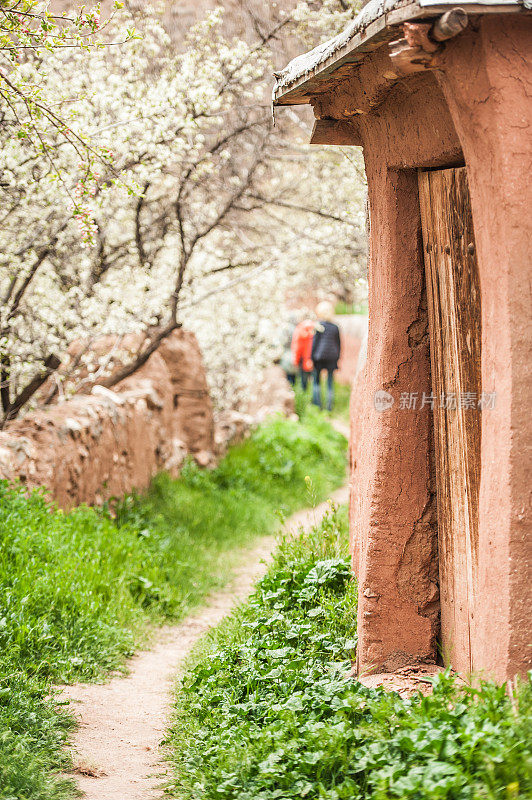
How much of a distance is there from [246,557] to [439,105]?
5.14 metres

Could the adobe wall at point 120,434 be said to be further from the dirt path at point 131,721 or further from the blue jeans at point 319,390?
the blue jeans at point 319,390

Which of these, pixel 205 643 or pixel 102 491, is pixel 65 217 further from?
pixel 205 643

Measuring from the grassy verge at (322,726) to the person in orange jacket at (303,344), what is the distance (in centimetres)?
1011

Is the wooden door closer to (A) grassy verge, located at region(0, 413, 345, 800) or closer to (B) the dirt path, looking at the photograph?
(B) the dirt path

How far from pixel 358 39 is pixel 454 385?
1.50m

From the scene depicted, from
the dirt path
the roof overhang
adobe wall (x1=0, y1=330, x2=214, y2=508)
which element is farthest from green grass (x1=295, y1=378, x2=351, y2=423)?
the roof overhang

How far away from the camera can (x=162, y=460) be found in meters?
9.20

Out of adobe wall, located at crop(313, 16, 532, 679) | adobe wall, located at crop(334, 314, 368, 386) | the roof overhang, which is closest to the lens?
the roof overhang

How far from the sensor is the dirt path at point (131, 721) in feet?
12.0

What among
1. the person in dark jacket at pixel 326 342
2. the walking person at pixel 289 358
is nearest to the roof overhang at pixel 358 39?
the person in dark jacket at pixel 326 342

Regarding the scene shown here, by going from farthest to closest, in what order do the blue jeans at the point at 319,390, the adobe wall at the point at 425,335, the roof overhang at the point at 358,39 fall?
the blue jeans at the point at 319,390 < the adobe wall at the point at 425,335 < the roof overhang at the point at 358,39

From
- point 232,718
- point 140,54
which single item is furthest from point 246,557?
point 140,54

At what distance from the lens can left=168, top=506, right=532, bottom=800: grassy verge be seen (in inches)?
109

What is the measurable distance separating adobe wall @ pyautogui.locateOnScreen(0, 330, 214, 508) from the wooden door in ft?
11.1
